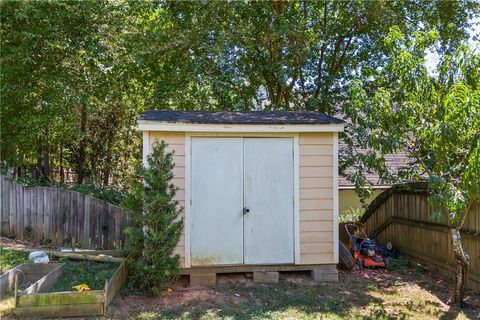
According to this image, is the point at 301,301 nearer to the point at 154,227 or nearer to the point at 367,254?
the point at 154,227

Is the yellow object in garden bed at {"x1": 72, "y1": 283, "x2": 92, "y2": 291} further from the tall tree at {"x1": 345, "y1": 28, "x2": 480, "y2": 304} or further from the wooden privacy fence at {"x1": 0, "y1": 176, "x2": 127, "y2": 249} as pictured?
the tall tree at {"x1": 345, "y1": 28, "x2": 480, "y2": 304}

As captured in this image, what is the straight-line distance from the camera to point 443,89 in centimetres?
518

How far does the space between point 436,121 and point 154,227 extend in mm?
3669

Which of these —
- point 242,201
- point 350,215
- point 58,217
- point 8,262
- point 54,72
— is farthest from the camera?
point 350,215

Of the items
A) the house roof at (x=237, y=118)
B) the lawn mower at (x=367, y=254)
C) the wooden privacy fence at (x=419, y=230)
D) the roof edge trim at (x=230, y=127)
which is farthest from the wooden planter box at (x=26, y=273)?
the wooden privacy fence at (x=419, y=230)

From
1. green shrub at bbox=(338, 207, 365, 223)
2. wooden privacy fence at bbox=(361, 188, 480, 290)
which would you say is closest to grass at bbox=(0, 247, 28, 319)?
wooden privacy fence at bbox=(361, 188, 480, 290)

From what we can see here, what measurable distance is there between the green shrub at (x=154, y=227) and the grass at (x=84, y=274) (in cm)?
45

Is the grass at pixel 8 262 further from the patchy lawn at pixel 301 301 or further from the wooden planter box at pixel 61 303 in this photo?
the patchy lawn at pixel 301 301

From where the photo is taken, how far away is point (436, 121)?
4875mm

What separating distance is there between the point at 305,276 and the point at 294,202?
115 cm

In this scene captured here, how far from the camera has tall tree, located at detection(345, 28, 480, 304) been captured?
460cm

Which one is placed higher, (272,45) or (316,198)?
(272,45)

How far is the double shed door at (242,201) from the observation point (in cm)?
574

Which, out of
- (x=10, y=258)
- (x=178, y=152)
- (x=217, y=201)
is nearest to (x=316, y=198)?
(x=217, y=201)
